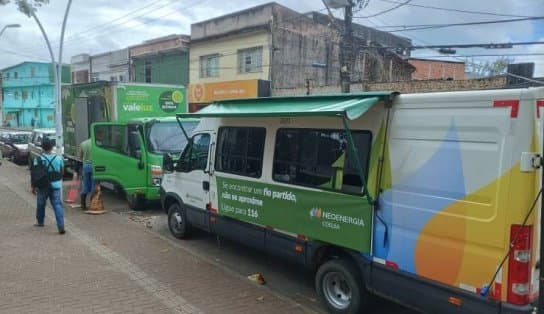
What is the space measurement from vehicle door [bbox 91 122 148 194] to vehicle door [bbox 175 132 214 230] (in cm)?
296

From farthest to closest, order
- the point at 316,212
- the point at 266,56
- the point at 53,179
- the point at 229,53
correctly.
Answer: the point at 229,53 < the point at 266,56 < the point at 53,179 < the point at 316,212

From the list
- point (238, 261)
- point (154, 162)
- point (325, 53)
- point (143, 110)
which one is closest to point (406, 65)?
point (325, 53)

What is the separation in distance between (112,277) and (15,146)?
61.0 feet

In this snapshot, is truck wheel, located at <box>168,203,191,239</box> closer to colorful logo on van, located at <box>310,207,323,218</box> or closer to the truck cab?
the truck cab

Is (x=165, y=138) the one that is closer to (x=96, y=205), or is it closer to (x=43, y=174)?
(x=96, y=205)

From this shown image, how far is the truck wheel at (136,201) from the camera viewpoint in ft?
34.4

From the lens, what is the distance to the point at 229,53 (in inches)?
989

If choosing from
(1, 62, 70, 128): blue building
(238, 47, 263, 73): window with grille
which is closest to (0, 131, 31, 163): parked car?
(238, 47, 263, 73): window with grille

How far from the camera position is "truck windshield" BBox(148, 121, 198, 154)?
1064 centimetres

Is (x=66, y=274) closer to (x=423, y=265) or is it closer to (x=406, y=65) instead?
(x=423, y=265)

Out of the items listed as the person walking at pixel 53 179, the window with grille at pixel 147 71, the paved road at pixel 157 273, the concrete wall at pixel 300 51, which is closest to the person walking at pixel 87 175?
the paved road at pixel 157 273

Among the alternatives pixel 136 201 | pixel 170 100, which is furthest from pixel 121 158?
pixel 170 100

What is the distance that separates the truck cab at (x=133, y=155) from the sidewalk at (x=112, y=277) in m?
1.82

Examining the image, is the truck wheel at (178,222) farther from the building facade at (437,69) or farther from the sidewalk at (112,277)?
the building facade at (437,69)
